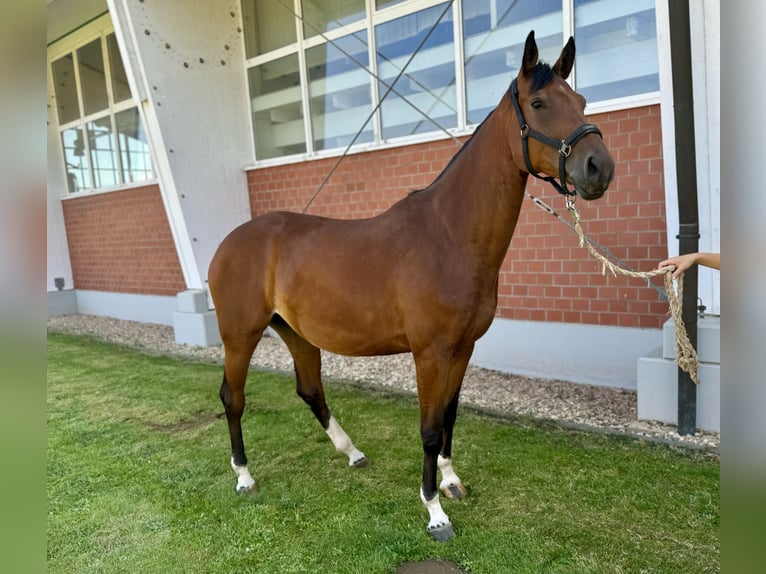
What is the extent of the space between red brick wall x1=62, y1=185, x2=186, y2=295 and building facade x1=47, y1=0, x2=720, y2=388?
0.14ft

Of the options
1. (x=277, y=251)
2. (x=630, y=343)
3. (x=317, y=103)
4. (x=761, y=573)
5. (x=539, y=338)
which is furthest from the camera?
(x=317, y=103)

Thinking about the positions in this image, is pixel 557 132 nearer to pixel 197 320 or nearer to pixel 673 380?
pixel 673 380

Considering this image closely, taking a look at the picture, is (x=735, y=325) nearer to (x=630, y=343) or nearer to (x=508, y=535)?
(x=508, y=535)

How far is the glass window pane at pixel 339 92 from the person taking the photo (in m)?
5.66

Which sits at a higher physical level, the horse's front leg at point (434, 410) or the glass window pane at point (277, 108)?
the glass window pane at point (277, 108)

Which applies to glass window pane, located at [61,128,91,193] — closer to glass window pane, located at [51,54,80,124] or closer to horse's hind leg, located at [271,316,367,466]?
glass window pane, located at [51,54,80,124]

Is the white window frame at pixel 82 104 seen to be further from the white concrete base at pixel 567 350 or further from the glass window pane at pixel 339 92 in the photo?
the white concrete base at pixel 567 350

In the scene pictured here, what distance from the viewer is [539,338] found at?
459 cm

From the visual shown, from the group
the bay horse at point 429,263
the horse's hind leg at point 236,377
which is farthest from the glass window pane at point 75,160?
the horse's hind leg at point 236,377

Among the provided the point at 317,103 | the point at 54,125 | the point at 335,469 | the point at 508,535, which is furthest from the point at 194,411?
the point at 54,125

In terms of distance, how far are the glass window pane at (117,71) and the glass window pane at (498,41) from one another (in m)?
6.32

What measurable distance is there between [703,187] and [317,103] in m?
4.54

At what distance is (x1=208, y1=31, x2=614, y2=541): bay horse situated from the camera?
1903 millimetres

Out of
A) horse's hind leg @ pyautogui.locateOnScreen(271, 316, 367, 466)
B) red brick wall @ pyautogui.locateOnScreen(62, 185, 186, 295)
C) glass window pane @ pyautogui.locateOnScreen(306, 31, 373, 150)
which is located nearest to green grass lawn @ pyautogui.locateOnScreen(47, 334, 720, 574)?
horse's hind leg @ pyautogui.locateOnScreen(271, 316, 367, 466)
